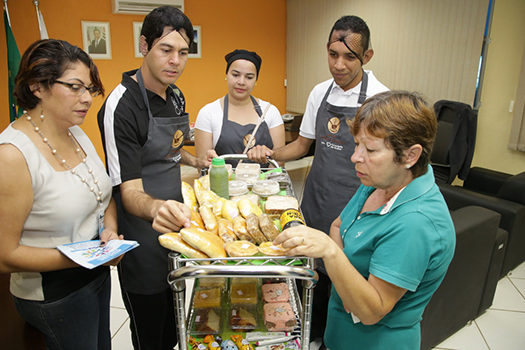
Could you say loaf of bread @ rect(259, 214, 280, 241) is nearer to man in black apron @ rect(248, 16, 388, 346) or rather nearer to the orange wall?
man in black apron @ rect(248, 16, 388, 346)

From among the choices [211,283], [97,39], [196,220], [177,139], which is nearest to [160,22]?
[177,139]

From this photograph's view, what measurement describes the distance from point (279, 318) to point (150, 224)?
71 cm

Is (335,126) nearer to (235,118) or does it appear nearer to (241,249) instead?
(235,118)

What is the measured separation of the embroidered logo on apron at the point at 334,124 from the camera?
86.0 inches

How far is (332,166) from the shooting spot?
2.21 metres

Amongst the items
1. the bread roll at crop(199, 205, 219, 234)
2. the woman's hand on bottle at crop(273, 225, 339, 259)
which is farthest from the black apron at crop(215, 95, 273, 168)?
the woman's hand on bottle at crop(273, 225, 339, 259)

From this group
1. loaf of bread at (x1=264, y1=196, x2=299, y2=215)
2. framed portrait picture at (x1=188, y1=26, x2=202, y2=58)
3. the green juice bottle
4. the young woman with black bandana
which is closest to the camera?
loaf of bread at (x1=264, y1=196, x2=299, y2=215)

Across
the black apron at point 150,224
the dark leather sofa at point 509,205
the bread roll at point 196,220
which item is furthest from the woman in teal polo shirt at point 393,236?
the dark leather sofa at point 509,205

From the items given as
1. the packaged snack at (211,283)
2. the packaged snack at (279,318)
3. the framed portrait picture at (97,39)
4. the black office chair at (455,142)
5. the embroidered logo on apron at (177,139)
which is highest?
the framed portrait picture at (97,39)

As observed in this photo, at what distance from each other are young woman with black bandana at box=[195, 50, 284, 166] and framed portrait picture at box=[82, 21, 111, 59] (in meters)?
3.73

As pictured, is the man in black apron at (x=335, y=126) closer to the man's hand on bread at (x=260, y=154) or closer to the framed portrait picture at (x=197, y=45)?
the man's hand on bread at (x=260, y=154)

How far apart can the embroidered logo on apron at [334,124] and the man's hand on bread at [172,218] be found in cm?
125

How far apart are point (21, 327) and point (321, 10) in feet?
20.0

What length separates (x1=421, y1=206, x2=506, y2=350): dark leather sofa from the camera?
7.64 ft
